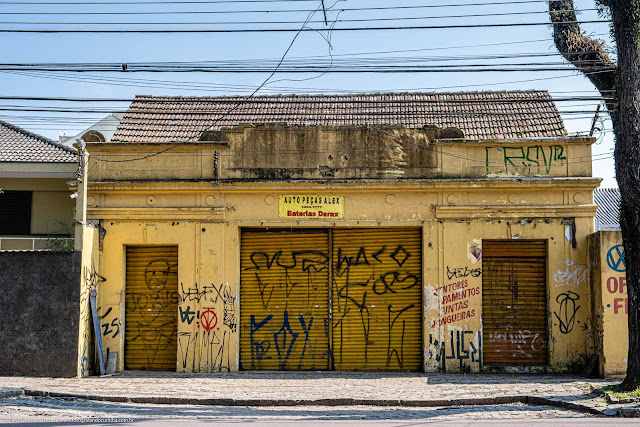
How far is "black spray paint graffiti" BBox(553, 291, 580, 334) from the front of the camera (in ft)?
47.5

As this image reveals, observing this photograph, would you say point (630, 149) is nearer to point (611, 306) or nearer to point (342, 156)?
point (611, 306)

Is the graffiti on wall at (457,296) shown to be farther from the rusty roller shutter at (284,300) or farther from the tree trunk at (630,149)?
the tree trunk at (630,149)

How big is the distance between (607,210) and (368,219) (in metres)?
21.9

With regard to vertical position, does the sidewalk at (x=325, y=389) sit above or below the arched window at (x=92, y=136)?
below

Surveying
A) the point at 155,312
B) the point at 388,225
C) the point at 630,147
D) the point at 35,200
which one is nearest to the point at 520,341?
the point at 388,225

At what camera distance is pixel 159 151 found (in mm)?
15156

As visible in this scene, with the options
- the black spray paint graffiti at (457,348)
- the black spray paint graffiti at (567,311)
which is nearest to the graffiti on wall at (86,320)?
the black spray paint graffiti at (457,348)

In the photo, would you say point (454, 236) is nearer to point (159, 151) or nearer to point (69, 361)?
point (159, 151)

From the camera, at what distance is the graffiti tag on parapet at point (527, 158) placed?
14758 mm

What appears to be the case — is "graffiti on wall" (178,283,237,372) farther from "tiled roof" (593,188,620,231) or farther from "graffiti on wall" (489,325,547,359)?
"tiled roof" (593,188,620,231)

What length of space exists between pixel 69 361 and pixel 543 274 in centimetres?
1012

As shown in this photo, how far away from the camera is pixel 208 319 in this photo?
14859 mm

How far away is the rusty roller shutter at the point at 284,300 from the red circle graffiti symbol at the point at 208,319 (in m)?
0.65

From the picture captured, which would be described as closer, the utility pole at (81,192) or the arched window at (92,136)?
the utility pole at (81,192)
